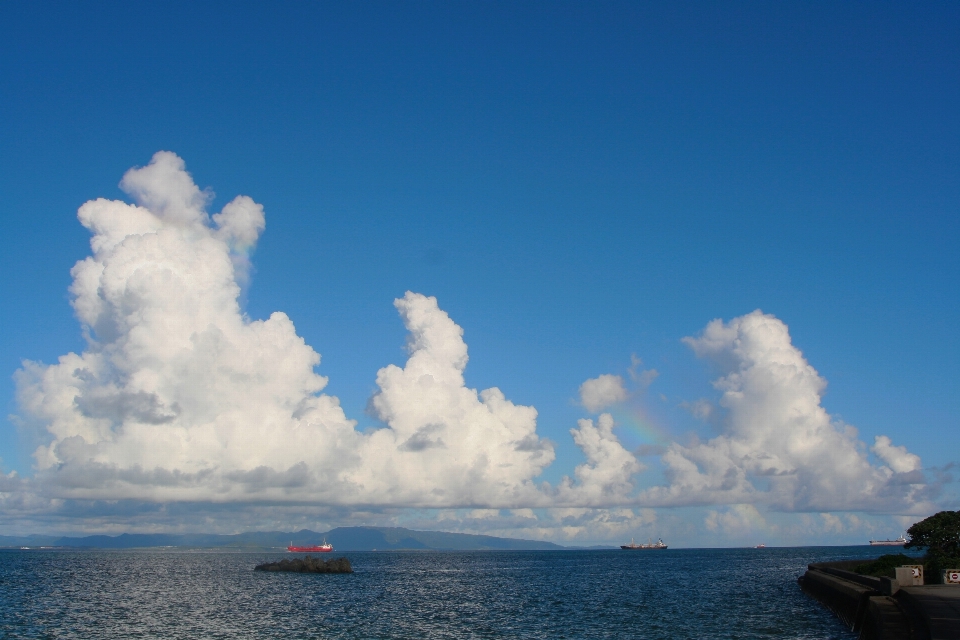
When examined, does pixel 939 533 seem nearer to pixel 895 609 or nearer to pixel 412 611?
pixel 895 609

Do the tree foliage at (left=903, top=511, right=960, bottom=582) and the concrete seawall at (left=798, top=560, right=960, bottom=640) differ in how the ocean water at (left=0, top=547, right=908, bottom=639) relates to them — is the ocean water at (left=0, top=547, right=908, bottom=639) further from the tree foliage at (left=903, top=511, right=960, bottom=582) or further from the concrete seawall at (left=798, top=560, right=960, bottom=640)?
the tree foliage at (left=903, top=511, right=960, bottom=582)

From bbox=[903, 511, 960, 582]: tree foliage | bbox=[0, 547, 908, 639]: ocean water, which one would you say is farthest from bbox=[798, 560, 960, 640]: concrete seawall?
bbox=[903, 511, 960, 582]: tree foliage

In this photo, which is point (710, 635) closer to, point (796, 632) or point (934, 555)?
point (796, 632)

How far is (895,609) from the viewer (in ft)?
151

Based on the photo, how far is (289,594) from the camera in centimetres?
9819

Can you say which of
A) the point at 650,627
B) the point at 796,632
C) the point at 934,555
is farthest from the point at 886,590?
the point at 934,555

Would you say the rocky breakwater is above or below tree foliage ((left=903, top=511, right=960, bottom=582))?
below

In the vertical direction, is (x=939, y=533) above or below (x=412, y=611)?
above

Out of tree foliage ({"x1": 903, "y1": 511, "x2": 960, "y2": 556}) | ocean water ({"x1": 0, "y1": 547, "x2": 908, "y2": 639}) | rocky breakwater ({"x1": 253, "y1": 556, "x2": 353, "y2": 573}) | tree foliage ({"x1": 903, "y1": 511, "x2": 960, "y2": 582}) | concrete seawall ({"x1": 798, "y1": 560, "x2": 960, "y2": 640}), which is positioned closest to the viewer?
concrete seawall ({"x1": 798, "y1": 560, "x2": 960, "y2": 640})

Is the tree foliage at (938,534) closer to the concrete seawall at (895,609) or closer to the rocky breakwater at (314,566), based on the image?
the concrete seawall at (895,609)

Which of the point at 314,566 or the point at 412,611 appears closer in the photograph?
the point at 412,611

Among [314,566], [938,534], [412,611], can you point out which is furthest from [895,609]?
[314,566]

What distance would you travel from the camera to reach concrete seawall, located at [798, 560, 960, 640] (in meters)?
38.1

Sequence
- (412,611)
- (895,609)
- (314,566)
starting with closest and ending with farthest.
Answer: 1. (895,609)
2. (412,611)
3. (314,566)
